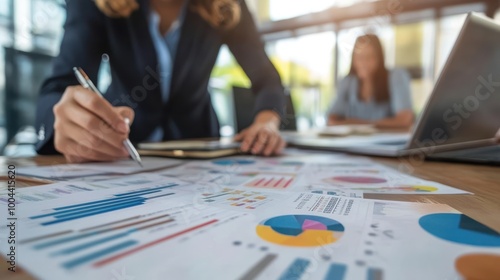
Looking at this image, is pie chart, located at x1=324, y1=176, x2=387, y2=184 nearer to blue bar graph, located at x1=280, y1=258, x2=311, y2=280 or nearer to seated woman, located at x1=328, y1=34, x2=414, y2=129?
blue bar graph, located at x1=280, y1=258, x2=311, y2=280

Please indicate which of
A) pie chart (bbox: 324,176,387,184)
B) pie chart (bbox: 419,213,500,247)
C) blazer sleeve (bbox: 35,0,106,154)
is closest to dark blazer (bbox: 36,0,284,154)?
blazer sleeve (bbox: 35,0,106,154)

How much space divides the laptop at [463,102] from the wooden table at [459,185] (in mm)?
51

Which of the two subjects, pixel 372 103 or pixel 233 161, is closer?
pixel 233 161

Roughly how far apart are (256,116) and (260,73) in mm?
169

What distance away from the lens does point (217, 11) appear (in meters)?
0.96

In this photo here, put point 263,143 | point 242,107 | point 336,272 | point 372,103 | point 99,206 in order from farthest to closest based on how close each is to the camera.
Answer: point 372,103
point 242,107
point 263,143
point 99,206
point 336,272

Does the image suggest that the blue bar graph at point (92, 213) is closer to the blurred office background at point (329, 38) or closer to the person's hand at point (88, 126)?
the person's hand at point (88, 126)

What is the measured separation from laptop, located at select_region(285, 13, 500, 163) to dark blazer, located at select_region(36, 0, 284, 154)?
1.54ft

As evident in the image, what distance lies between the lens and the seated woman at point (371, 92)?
7.50ft

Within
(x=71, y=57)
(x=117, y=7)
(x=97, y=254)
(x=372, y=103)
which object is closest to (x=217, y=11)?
(x=117, y=7)

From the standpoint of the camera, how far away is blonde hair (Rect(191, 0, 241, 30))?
95cm

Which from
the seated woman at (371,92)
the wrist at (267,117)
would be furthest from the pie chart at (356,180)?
the seated woman at (371,92)

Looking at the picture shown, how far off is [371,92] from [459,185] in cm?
202

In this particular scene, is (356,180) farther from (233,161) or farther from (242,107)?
(242,107)
